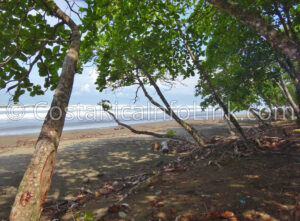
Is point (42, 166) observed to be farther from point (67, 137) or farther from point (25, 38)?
point (67, 137)

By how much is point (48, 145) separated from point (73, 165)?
6.68 m

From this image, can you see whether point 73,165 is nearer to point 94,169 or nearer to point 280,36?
point 94,169

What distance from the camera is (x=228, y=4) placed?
285cm

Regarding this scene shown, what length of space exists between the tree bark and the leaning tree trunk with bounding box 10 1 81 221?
8.23ft

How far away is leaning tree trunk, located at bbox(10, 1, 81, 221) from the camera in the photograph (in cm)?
150

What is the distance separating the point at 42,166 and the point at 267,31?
10.5 ft

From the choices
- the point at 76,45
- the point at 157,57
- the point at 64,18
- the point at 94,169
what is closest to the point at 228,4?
the point at 76,45

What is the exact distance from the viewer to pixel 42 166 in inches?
65.7

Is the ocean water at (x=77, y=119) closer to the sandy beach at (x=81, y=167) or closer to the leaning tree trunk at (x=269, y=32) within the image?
the sandy beach at (x=81, y=167)

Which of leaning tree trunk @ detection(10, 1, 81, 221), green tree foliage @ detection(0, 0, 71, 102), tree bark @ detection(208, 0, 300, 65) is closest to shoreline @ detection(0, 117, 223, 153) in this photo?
green tree foliage @ detection(0, 0, 71, 102)

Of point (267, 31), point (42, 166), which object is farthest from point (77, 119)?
Answer: point (267, 31)

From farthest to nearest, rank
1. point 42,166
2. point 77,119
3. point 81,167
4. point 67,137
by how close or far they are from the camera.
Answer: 1. point 77,119
2. point 67,137
3. point 81,167
4. point 42,166

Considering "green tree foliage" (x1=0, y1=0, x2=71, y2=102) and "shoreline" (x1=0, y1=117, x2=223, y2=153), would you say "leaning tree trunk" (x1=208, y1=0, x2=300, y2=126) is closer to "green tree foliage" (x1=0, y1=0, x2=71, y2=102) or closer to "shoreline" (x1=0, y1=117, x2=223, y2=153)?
"green tree foliage" (x1=0, y1=0, x2=71, y2=102)

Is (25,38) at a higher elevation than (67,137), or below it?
higher
